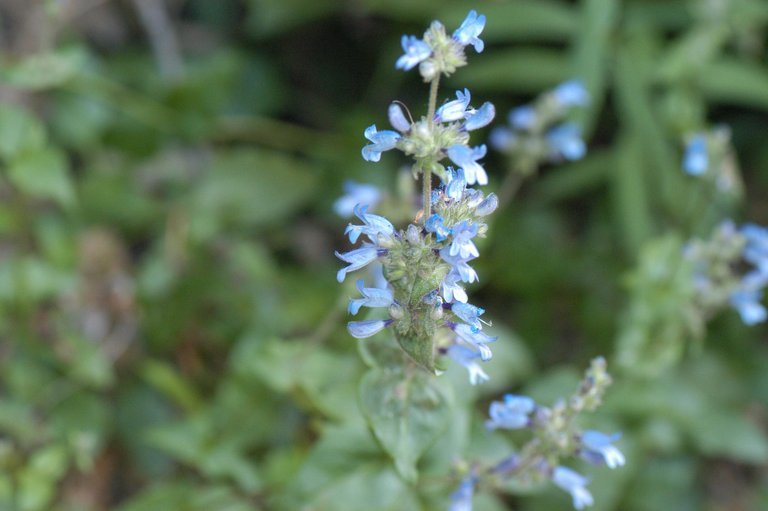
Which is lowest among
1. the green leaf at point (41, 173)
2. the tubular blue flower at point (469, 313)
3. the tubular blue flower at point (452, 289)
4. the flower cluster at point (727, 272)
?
the tubular blue flower at point (469, 313)

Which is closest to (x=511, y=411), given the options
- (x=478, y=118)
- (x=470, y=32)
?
(x=478, y=118)

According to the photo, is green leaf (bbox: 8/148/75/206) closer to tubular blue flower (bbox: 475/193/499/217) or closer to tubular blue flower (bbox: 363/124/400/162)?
tubular blue flower (bbox: 363/124/400/162)

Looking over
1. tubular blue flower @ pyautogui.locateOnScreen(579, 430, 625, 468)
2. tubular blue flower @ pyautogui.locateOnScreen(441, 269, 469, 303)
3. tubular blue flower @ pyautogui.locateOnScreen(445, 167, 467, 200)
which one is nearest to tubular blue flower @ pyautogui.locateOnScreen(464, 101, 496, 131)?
tubular blue flower @ pyautogui.locateOnScreen(445, 167, 467, 200)

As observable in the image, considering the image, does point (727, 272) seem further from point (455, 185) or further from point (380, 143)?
point (380, 143)

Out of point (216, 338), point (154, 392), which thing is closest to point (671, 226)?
point (216, 338)

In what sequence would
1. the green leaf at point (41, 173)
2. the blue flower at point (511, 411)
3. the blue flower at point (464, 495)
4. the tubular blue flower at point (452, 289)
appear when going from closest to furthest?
the tubular blue flower at point (452, 289) < the blue flower at point (511, 411) < the blue flower at point (464, 495) < the green leaf at point (41, 173)

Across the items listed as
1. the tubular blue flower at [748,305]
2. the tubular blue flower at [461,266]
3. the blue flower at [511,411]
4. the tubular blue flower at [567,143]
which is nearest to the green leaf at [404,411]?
the blue flower at [511,411]

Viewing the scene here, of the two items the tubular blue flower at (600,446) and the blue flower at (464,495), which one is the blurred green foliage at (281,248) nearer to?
the blue flower at (464,495)

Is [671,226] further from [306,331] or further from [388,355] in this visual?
[388,355]
